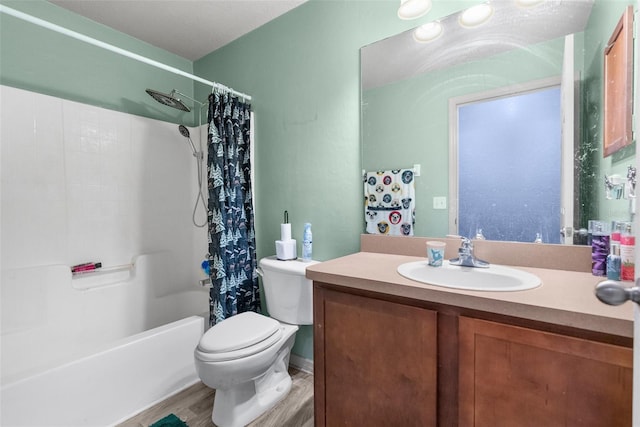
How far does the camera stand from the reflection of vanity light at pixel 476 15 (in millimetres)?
1257

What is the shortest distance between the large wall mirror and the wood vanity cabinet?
1.71ft

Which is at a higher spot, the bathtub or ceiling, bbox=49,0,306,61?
ceiling, bbox=49,0,306,61

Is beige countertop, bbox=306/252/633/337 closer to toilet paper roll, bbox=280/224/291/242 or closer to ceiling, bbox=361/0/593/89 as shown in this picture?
toilet paper roll, bbox=280/224/291/242

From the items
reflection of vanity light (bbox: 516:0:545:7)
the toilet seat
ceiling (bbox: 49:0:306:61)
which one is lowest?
the toilet seat

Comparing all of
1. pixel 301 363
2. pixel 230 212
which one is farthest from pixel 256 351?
pixel 230 212

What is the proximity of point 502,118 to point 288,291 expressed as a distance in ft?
4.37

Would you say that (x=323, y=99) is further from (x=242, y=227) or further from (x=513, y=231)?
(x=513, y=231)

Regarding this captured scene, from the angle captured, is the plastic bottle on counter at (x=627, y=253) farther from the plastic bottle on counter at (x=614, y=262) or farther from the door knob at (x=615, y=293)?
the door knob at (x=615, y=293)

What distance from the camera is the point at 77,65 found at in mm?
1949

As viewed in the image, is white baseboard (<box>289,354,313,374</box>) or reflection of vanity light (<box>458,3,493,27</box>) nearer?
reflection of vanity light (<box>458,3,493,27</box>)

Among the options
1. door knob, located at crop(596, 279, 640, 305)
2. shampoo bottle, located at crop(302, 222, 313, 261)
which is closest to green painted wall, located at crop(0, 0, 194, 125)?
shampoo bottle, located at crop(302, 222, 313, 261)

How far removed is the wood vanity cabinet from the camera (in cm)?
69

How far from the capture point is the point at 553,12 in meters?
1.13

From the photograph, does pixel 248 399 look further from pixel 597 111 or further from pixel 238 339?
pixel 597 111
